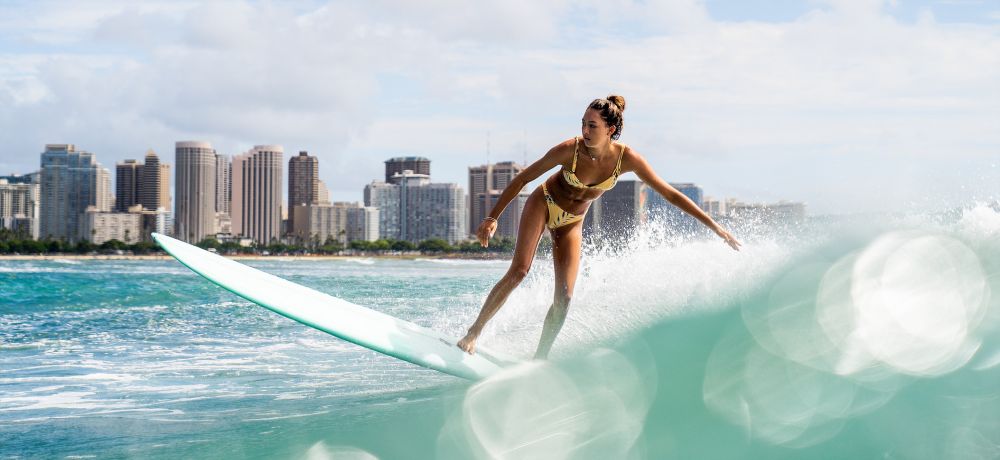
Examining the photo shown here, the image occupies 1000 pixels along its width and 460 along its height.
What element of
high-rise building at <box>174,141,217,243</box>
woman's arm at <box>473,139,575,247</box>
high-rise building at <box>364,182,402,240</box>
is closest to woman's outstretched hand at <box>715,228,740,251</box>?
woman's arm at <box>473,139,575,247</box>

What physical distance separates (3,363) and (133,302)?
9.39 metres

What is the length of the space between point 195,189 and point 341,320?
170 metres

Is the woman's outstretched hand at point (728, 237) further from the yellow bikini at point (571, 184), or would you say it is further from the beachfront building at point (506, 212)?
the beachfront building at point (506, 212)

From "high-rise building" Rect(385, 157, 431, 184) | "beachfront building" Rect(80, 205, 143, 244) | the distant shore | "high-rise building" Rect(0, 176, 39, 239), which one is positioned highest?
"high-rise building" Rect(385, 157, 431, 184)

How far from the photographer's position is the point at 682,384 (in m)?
4.11

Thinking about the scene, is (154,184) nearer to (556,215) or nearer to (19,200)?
(19,200)

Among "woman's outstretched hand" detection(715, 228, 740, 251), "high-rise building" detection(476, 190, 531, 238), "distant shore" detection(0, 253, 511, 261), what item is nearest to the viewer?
"woman's outstretched hand" detection(715, 228, 740, 251)

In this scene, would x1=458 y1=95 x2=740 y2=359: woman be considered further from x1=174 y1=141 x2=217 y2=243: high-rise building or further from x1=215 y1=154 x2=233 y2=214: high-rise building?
x1=215 y1=154 x2=233 y2=214: high-rise building

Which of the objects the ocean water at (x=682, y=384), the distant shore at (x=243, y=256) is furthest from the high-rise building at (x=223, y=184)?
the ocean water at (x=682, y=384)

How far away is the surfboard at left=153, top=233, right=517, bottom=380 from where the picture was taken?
15.6 feet

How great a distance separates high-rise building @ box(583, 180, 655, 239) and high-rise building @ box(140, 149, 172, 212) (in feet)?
489

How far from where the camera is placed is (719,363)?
4215mm

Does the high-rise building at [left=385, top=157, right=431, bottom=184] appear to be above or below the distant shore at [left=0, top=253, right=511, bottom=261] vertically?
above

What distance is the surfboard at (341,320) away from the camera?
15.6 feet
